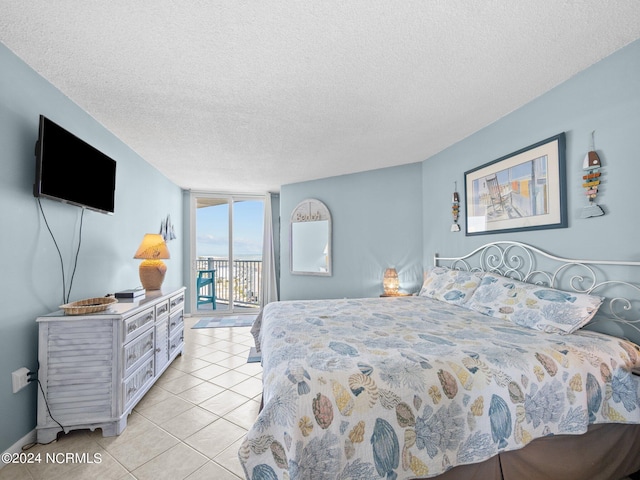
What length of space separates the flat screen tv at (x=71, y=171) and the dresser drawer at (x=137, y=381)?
Result: 1381 millimetres

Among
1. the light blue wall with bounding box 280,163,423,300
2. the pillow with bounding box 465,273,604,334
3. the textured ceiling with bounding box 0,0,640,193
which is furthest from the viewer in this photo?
the light blue wall with bounding box 280,163,423,300

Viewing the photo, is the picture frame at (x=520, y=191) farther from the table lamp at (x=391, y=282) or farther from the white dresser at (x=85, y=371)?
the white dresser at (x=85, y=371)

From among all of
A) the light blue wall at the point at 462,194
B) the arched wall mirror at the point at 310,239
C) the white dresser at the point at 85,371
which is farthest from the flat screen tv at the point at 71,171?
the light blue wall at the point at 462,194

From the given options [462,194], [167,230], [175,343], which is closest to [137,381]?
[175,343]

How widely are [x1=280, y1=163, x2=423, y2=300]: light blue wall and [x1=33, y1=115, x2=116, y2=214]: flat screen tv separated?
292 cm

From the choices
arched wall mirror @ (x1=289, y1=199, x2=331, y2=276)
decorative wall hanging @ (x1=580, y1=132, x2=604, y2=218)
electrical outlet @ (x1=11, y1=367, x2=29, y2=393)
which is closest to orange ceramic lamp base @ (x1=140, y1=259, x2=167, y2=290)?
electrical outlet @ (x1=11, y1=367, x2=29, y2=393)

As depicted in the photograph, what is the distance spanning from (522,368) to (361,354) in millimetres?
769

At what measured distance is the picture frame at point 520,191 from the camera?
2139mm

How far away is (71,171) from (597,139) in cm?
373

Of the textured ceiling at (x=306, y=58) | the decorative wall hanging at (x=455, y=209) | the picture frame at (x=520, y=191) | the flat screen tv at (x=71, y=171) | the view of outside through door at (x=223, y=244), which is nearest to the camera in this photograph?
the textured ceiling at (x=306, y=58)

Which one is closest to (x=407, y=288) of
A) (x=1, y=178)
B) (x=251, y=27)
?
(x=251, y=27)

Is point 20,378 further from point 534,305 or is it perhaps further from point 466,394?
point 534,305

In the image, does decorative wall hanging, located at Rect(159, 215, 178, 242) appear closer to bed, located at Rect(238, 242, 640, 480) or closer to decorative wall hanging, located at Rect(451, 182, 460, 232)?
bed, located at Rect(238, 242, 640, 480)

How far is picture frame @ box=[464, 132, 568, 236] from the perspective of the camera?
214 cm
